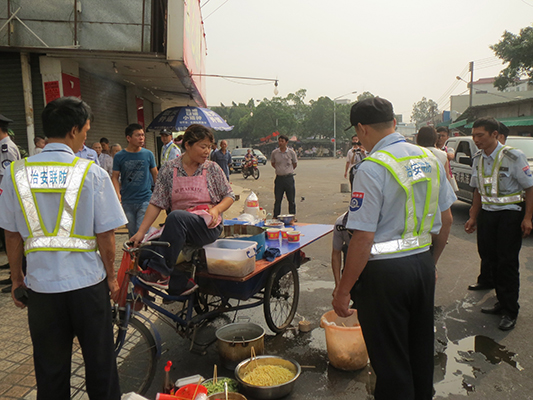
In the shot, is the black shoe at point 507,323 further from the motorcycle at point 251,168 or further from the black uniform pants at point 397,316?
the motorcycle at point 251,168

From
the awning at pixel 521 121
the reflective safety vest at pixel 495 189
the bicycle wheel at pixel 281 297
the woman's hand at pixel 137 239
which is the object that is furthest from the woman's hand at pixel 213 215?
the awning at pixel 521 121

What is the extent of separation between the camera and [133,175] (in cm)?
564

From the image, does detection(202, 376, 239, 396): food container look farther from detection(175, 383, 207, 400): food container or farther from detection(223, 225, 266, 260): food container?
detection(223, 225, 266, 260): food container

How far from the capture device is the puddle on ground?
3191 millimetres

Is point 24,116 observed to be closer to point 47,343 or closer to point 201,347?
point 201,347

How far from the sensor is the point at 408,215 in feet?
7.29

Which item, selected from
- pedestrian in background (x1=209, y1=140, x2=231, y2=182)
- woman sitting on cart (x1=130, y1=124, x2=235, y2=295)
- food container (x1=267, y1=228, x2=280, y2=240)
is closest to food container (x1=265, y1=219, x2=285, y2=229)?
food container (x1=267, y1=228, x2=280, y2=240)

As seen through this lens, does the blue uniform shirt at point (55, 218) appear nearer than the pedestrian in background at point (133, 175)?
Yes

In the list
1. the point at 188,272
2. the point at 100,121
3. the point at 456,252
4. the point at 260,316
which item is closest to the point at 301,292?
the point at 260,316

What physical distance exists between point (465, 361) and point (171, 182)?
306 cm

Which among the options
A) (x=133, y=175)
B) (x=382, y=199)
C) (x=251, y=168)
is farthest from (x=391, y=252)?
(x=251, y=168)

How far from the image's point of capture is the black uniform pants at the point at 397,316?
221 centimetres

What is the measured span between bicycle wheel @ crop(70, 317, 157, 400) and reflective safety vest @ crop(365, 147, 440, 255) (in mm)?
1784

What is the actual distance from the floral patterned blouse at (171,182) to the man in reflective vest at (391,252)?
1814 mm
